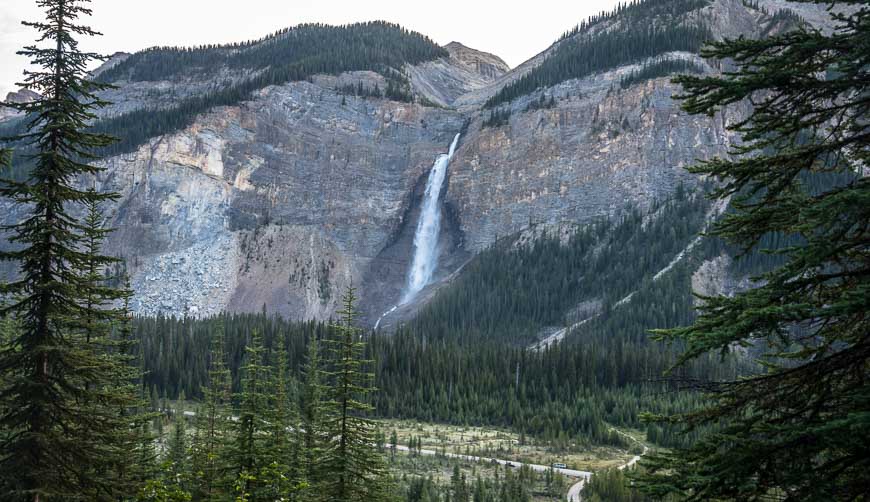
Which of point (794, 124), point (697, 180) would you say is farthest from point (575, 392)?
point (794, 124)

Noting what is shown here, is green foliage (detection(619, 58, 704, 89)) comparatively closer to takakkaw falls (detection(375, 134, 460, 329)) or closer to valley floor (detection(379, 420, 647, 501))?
takakkaw falls (detection(375, 134, 460, 329))

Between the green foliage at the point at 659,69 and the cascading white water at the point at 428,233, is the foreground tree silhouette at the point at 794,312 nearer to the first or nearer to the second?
the green foliage at the point at 659,69

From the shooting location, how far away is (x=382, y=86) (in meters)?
190

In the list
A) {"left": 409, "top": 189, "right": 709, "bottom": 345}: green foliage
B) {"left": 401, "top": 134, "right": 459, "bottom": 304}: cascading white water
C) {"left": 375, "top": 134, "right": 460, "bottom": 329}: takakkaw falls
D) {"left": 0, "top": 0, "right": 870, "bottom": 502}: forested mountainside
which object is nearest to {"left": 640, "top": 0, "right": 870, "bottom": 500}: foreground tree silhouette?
{"left": 0, "top": 0, "right": 870, "bottom": 502}: forested mountainside

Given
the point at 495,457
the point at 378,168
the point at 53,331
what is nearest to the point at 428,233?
the point at 378,168

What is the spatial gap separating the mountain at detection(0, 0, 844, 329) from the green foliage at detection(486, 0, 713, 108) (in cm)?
51

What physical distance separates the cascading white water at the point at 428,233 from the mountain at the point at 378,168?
168 cm

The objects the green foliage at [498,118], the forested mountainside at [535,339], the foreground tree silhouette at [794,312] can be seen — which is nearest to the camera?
the foreground tree silhouette at [794,312]

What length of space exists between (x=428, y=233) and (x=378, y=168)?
1909 centimetres

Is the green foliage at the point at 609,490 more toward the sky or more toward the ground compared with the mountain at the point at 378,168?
more toward the ground

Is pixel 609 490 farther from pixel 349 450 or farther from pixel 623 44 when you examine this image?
pixel 623 44

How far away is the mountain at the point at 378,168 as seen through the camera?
14825 centimetres

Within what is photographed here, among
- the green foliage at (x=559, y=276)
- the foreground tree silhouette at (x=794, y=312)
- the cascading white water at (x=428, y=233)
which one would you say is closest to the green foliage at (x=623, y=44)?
the cascading white water at (x=428, y=233)

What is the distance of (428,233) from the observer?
557ft
